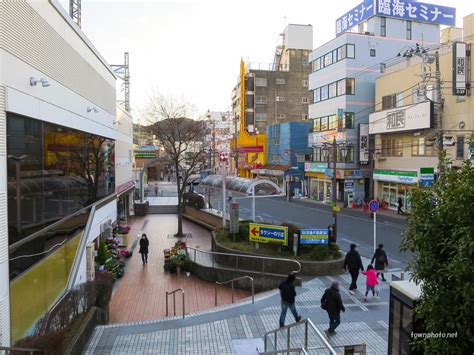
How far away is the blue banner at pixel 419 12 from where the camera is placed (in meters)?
39.8

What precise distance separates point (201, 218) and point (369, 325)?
66.8 feet

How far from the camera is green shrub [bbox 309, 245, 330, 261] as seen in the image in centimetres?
1513

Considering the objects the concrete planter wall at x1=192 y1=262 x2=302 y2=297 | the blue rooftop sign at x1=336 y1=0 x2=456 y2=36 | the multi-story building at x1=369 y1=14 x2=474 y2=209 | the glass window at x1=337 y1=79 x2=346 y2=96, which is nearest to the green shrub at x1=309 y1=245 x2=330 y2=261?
the concrete planter wall at x1=192 y1=262 x2=302 y2=297

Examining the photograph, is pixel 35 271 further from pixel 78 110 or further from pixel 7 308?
pixel 78 110

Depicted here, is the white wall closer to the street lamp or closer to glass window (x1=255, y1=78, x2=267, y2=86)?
the street lamp

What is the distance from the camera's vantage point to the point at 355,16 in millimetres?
41781

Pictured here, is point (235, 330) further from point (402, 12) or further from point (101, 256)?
point (402, 12)

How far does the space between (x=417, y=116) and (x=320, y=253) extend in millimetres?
18932

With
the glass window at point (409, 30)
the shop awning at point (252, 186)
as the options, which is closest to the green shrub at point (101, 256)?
the shop awning at point (252, 186)

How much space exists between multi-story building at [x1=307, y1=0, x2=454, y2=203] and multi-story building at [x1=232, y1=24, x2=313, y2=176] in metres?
23.6

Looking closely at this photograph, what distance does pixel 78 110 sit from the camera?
1437 centimetres

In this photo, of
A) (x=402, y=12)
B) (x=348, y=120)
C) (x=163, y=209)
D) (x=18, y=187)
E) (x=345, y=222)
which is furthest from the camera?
(x=402, y=12)

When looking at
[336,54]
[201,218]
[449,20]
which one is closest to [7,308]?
[201,218]

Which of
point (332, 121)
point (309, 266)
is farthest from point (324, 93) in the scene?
point (309, 266)
